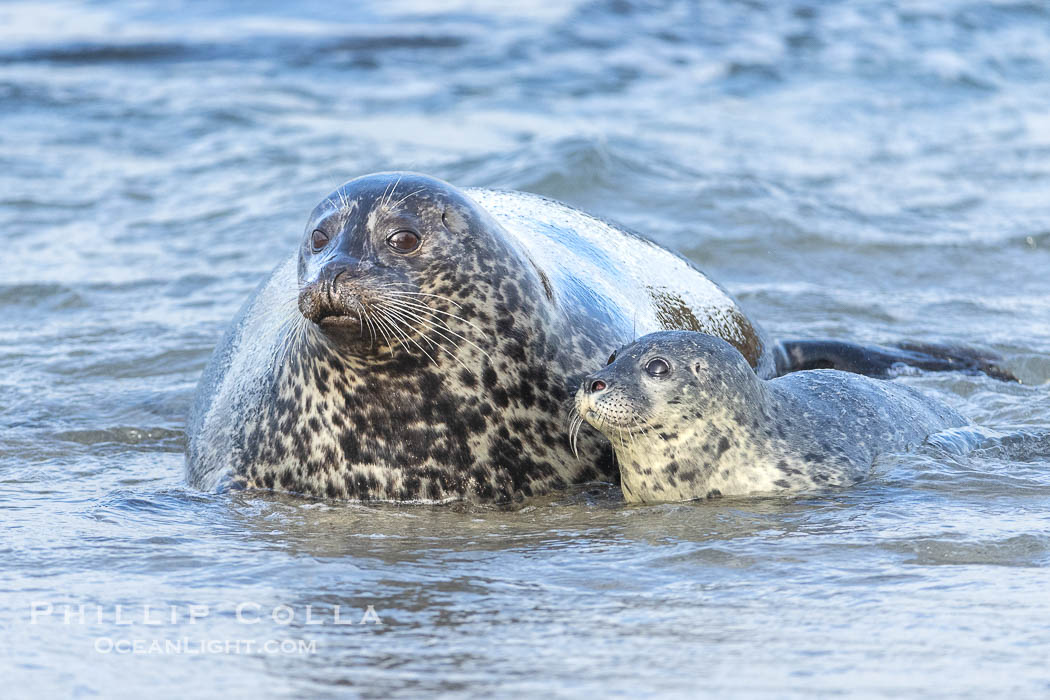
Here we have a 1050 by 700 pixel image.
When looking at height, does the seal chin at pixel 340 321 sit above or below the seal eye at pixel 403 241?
below

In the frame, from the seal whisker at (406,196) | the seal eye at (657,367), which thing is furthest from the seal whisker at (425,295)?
the seal eye at (657,367)

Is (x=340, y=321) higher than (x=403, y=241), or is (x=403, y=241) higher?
(x=403, y=241)

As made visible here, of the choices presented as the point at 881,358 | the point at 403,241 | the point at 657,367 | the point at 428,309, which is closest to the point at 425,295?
the point at 428,309

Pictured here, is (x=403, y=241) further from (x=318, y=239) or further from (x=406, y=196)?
(x=318, y=239)

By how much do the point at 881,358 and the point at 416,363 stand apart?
306 cm

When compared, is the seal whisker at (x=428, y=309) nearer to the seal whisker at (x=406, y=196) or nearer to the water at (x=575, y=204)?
the seal whisker at (x=406, y=196)

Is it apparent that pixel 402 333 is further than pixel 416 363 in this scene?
No

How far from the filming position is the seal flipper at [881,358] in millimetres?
7480

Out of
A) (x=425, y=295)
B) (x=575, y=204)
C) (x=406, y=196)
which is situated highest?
(x=406, y=196)

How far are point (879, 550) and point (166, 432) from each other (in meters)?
3.47

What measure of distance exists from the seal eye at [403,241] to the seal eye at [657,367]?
0.85 meters

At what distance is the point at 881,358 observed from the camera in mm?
7578

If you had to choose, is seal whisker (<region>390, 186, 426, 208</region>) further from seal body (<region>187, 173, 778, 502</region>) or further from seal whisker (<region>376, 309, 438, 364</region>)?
seal whisker (<region>376, 309, 438, 364</region>)

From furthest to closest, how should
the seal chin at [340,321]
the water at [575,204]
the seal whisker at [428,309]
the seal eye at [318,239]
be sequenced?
1. the seal eye at [318,239]
2. the seal whisker at [428,309]
3. the seal chin at [340,321]
4. the water at [575,204]
